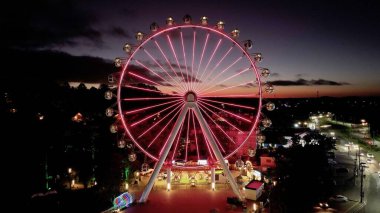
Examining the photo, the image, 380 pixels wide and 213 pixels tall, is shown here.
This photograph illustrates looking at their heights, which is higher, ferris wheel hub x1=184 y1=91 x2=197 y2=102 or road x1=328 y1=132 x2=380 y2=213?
ferris wheel hub x1=184 y1=91 x2=197 y2=102

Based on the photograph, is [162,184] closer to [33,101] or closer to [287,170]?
[287,170]

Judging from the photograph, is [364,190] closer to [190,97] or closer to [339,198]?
[339,198]

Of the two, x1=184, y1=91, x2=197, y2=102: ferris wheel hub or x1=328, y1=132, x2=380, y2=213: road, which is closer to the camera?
x1=184, y1=91, x2=197, y2=102: ferris wheel hub

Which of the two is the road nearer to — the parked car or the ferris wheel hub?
the parked car

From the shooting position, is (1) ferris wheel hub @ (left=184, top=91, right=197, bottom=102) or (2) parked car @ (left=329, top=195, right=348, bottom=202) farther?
(2) parked car @ (left=329, top=195, right=348, bottom=202)

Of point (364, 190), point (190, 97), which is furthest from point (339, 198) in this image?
point (190, 97)

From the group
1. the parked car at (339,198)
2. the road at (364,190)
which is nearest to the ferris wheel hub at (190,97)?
the road at (364,190)

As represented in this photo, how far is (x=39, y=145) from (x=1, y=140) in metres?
3.67

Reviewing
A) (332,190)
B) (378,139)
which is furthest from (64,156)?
(378,139)

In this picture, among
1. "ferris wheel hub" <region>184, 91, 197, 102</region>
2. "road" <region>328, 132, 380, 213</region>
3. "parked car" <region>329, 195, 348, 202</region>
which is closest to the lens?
"ferris wheel hub" <region>184, 91, 197, 102</region>

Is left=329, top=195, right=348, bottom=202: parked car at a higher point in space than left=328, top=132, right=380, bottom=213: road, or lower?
higher

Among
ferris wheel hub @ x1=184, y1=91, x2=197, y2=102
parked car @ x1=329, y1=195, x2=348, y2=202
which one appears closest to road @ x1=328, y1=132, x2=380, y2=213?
parked car @ x1=329, y1=195, x2=348, y2=202

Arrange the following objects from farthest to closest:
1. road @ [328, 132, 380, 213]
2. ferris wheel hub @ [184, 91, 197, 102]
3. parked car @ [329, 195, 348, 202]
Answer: parked car @ [329, 195, 348, 202]
road @ [328, 132, 380, 213]
ferris wheel hub @ [184, 91, 197, 102]

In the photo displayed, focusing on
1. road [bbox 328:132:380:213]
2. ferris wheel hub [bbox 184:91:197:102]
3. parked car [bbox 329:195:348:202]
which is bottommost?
road [bbox 328:132:380:213]
